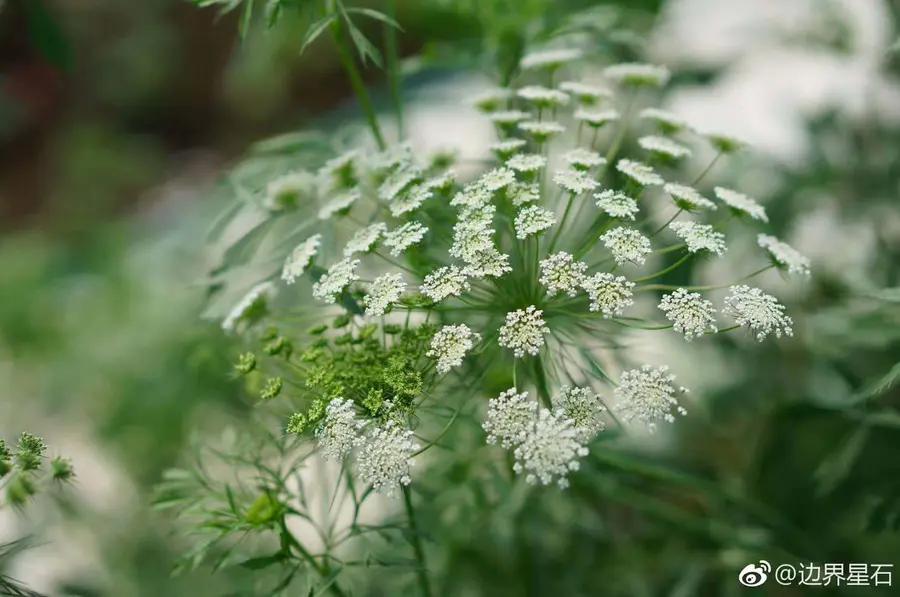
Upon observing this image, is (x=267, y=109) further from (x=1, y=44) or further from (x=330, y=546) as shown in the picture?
(x=330, y=546)

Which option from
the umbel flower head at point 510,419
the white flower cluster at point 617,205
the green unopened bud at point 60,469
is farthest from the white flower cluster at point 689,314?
the green unopened bud at point 60,469

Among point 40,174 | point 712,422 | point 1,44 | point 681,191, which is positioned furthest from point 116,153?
point 681,191

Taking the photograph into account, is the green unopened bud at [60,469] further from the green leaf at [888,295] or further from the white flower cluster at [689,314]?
the green leaf at [888,295]

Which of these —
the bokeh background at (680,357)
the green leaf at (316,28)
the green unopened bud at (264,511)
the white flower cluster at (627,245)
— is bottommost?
the bokeh background at (680,357)

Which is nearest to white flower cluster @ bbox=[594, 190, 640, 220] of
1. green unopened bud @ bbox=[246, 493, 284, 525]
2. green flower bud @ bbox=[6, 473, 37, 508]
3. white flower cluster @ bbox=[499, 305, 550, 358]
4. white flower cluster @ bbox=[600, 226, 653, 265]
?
white flower cluster @ bbox=[600, 226, 653, 265]

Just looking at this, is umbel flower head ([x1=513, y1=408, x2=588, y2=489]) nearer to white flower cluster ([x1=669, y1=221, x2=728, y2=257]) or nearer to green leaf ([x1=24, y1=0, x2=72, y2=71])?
white flower cluster ([x1=669, y1=221, x2=728, y2=257])

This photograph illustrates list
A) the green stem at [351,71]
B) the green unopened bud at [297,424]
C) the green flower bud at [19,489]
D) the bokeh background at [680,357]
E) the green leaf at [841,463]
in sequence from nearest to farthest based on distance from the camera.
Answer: the green flower bud at [19,489] < the green unopened bud at [297,424] < the green stem at [351,71] < the green leaf at [841,463] < the bokeh background at [680,357]
